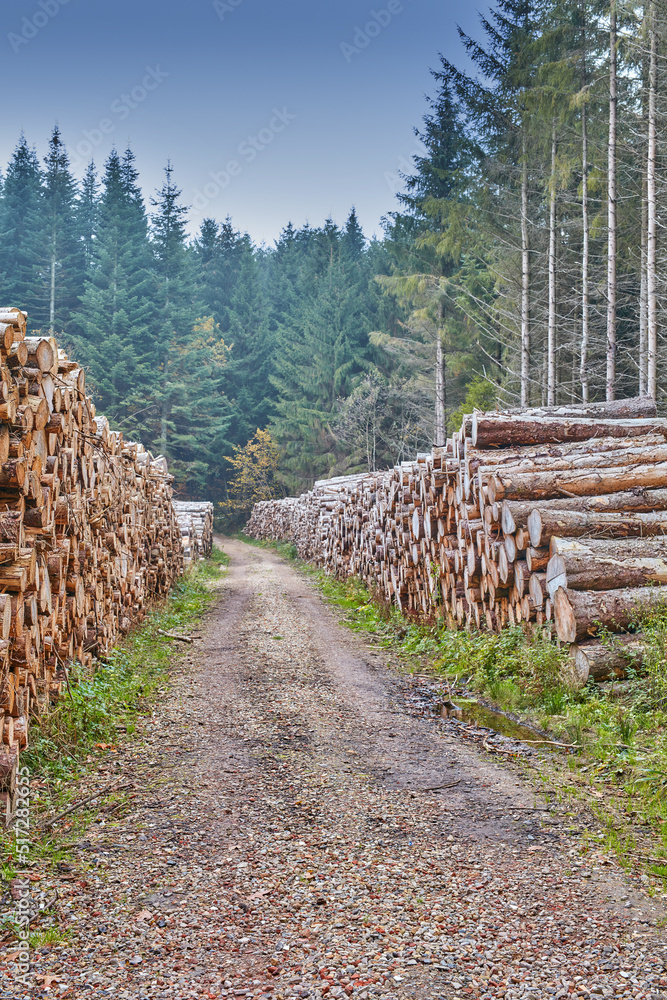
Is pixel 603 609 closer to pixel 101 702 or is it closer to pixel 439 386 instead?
pixel 101 702

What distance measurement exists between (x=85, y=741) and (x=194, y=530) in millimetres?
16936

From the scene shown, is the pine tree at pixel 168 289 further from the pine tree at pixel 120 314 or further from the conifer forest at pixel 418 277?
the pine tree at pixel 120 314

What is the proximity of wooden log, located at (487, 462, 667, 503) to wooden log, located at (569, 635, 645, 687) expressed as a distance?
205 centimetres

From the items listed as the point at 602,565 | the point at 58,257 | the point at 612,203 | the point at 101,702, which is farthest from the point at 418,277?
Result: the point at 101,702

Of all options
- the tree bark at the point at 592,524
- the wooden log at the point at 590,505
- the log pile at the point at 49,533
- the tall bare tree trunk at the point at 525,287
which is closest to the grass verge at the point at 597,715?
the tree bark at the point at 592,524

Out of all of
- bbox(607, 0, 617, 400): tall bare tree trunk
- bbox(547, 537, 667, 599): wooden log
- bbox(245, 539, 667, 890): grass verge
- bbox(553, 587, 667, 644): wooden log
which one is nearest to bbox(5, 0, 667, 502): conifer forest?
bbox(607, 0, 617, 400): tall bare tree trunk

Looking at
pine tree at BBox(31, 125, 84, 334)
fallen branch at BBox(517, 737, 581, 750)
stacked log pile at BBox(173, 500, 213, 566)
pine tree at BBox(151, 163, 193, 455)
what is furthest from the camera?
pine tree at BBox(151, 163, 193, 455)

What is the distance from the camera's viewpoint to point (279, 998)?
2.30m

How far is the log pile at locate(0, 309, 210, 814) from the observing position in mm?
3992

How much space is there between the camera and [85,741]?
15.4ft

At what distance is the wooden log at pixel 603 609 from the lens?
5324 millimetres

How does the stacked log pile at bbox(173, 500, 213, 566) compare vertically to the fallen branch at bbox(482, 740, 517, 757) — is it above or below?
above

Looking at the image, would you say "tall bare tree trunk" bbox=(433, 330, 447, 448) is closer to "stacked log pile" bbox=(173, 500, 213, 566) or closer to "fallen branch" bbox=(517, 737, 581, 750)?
"stacked log pile" bbox=(173, 500, 213, 566)

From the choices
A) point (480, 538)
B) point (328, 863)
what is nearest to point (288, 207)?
point (480, 538)
